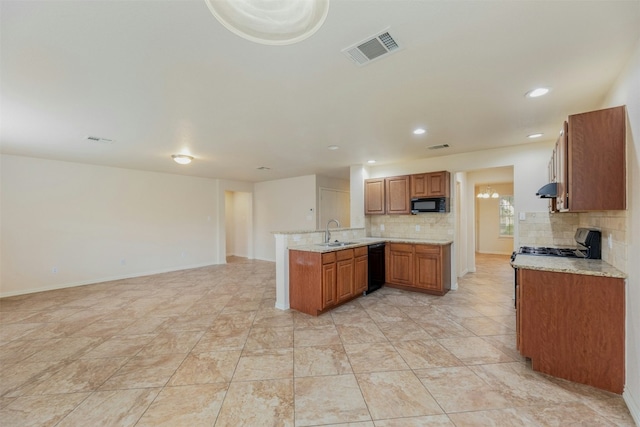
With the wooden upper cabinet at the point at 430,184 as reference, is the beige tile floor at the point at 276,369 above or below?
below

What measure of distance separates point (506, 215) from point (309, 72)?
9.59 metres

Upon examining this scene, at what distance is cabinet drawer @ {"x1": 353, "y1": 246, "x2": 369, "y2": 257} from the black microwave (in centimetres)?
126

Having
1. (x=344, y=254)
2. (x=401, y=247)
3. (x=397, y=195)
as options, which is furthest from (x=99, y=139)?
(x=401, y=247)

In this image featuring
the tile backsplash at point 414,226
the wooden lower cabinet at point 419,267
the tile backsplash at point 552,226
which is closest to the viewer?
the tile backsplash at point 552,226

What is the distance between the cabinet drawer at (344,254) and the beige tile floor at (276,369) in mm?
728

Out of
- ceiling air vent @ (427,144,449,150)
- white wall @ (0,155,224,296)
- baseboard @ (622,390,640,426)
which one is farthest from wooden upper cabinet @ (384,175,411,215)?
white wall @ (0,155,224,296)

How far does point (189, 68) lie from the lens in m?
2.01

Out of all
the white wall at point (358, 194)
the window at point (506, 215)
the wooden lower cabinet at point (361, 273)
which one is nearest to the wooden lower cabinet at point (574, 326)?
the wooden lower cabinet at point (361, 273)

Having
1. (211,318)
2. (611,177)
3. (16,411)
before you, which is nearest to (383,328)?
(211,318)

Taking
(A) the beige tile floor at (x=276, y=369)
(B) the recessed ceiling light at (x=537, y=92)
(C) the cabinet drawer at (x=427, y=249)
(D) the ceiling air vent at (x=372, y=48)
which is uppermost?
(D) the ceiling air vent at (x=372, y=48)

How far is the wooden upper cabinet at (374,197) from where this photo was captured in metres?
5.32

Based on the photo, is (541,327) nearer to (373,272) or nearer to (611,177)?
(611,177)

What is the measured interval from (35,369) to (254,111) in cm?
311

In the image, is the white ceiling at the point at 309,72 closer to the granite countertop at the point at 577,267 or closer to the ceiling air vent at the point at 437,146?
the ceiling air vent at the point at 437,146
